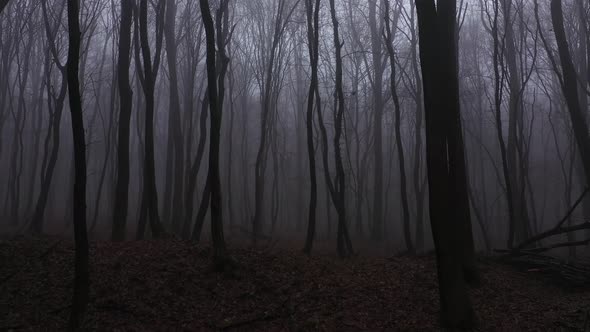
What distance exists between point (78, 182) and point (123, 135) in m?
4.96

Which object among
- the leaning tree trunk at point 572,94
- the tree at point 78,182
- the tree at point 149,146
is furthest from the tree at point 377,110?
the tree at point 78,182

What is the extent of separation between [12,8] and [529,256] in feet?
73.1

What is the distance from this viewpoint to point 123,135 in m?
10.2

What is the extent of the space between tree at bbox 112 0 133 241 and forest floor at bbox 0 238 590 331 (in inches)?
57.0

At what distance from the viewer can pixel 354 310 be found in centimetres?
646

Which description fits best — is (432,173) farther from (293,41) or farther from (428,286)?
(293,41)

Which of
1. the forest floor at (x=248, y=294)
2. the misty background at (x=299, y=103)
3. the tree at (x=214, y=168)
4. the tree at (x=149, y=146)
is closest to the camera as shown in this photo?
the forest floor at (x=248, y=294)

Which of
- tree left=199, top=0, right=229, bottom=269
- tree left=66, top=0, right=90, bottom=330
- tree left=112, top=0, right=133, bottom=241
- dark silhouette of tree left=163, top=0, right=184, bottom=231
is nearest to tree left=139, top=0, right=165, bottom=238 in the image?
tree left=112, top=0, right=133, bottom=241

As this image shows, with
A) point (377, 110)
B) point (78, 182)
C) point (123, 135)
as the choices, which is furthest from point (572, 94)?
point (123, 135)

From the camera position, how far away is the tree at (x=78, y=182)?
5504mm

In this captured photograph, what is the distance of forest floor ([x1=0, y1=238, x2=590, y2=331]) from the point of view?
6.04m

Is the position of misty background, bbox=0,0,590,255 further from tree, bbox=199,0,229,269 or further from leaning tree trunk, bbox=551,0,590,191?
tree, bbox=199,0,229,269

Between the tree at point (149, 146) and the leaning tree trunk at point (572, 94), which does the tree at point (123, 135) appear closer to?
the tree at point (149, 146)

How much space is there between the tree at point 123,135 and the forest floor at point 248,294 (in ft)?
4.75
